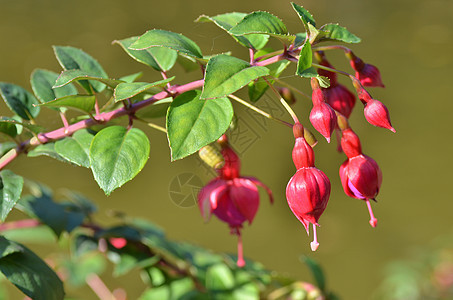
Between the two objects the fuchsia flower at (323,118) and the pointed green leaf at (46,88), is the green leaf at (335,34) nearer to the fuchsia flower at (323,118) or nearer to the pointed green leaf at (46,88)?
the fuchsia flower at (323,118)

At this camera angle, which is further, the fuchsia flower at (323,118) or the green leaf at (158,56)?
the green leaf at (158,56)

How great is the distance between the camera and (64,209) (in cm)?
65

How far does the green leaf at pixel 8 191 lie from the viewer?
17.2 inches

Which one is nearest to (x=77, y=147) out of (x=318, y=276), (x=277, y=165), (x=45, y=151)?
(x=45, y=151)

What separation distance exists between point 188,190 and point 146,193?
1656mm

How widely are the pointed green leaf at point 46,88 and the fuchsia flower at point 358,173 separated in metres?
0.30

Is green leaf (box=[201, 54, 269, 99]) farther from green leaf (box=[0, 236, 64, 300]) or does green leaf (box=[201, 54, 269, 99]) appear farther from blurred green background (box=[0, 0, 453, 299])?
blurred green background (box=[0, 0, 453, 299])

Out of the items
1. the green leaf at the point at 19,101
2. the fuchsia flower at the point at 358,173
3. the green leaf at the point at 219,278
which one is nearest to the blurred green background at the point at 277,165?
the green leaf at the point at 219,278

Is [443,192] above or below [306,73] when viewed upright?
below

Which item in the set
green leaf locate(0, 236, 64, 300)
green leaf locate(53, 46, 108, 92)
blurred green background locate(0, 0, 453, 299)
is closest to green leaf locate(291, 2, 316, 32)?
green leaf locate(53, 46, 108, 92)

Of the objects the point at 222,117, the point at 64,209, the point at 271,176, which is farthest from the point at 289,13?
the point at 222,117

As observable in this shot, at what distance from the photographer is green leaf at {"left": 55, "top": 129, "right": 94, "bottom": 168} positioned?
17.3 inches

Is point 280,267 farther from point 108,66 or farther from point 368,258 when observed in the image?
point 108,66

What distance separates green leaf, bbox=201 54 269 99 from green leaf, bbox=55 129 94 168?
0.15 meters
